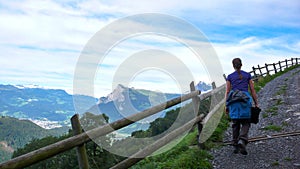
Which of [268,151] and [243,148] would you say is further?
[268,151]

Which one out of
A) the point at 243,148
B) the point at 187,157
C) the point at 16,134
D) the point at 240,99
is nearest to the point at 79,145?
the point at 187,157

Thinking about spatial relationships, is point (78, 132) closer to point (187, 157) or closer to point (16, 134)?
point (187, 157)

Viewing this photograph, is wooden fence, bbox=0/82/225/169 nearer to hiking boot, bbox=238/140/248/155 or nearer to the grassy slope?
the grassy slope

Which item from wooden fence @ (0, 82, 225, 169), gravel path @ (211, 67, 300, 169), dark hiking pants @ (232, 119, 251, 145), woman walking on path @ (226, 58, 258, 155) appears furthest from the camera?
dark hiking pants @ (232, 119, 251, 145)

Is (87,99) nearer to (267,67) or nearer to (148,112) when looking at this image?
(148,112)

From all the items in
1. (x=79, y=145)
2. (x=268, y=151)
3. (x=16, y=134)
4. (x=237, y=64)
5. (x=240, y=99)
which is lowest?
(x=16, y=134)

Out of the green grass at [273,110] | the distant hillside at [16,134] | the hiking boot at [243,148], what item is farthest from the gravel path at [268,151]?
the distant hillside at [16,134]

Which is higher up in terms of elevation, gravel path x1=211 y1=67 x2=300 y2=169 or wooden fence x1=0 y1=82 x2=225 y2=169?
wooden fence x1=0 y1=82 x2=225 y2=169

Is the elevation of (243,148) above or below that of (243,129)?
below

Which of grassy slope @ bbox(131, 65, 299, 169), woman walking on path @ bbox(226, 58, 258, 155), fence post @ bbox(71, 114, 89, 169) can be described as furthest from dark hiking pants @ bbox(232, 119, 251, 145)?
fence post @ bbox(71, 114, 89, 169)

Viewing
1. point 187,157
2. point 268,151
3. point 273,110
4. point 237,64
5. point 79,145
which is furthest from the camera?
point 273,110

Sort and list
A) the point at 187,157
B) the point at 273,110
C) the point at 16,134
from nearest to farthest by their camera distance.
Answer: the point at 187,157 < the point at 273,110 < the point at 16,134

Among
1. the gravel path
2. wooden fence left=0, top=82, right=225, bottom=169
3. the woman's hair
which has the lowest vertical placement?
the gravel path

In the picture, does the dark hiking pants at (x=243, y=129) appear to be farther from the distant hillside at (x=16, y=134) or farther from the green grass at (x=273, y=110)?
the distant hillside at (x=16, y=134)
